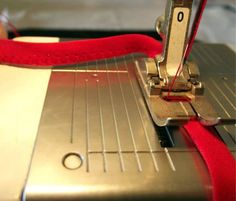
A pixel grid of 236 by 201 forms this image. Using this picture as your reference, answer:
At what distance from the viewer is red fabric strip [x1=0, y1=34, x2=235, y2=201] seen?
52cm

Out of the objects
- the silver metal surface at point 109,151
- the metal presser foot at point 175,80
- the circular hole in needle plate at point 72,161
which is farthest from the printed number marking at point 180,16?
the circular hole in needle plate at point 72,161

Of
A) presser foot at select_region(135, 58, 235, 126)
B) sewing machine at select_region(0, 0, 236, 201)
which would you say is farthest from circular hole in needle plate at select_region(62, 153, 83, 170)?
presser foot at select_region(135, 58, 235, 126)

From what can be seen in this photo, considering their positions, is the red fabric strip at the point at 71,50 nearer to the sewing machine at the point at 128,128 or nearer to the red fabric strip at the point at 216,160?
the sewing machine at the point at 128,128

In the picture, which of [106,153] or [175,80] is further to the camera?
[175,80]

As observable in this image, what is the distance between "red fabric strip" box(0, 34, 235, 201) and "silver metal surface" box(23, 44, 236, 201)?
0.06ft

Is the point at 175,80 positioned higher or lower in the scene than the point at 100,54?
lower

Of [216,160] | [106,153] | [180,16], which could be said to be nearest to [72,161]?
[106,153]

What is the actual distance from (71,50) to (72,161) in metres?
0.35

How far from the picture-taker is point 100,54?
0.80 meters

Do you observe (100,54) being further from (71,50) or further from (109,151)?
(109,151)

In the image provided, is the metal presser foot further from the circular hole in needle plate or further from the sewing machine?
the circular hole in needle plate

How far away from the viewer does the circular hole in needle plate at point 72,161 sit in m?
0.49

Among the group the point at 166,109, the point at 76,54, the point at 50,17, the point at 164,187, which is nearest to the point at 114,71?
the point at 76,54

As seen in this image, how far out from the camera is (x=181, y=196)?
47 cm
